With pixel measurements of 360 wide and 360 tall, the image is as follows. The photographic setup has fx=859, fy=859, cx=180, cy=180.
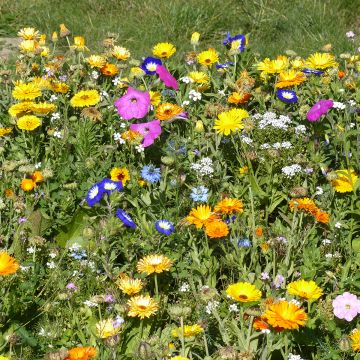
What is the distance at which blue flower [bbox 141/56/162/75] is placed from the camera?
12.3 ft

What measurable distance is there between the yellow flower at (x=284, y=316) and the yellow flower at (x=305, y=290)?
0.51 ft

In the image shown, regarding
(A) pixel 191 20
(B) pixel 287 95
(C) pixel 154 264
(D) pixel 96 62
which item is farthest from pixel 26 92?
(A) pixel 191 20

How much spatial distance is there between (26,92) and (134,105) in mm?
462

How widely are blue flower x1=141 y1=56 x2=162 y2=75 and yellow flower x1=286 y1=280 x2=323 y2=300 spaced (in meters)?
1.59

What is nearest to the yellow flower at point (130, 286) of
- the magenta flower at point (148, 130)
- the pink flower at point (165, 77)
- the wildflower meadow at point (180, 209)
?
the wildflower meadow at point (180, 209)

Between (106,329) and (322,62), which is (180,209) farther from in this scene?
(322,62)

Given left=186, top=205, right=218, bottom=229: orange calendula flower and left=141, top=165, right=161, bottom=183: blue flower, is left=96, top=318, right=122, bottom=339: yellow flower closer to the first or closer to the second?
left=186, top=205, right=218, bottom=229: orange calendula flower

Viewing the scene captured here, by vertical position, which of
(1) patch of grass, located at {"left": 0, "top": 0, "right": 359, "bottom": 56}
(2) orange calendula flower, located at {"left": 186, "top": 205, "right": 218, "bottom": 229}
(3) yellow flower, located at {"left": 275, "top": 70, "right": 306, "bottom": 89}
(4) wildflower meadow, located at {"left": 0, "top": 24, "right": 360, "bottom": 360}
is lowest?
(1) patch of grass, located at {"left": 0, "top": 0, "right": 359, "bottom": 56}

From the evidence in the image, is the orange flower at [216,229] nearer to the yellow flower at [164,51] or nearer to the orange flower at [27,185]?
the orange flower at [27,185]

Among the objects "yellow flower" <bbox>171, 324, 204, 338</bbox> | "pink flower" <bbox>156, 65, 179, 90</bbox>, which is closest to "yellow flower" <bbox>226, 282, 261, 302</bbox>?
"yellow flower" <bbox>171, 324, 204, 338</bbox>

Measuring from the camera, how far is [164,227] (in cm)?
288

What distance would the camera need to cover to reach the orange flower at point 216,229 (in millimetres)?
2680

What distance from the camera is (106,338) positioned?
2299mm

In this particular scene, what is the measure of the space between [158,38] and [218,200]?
284 cm
